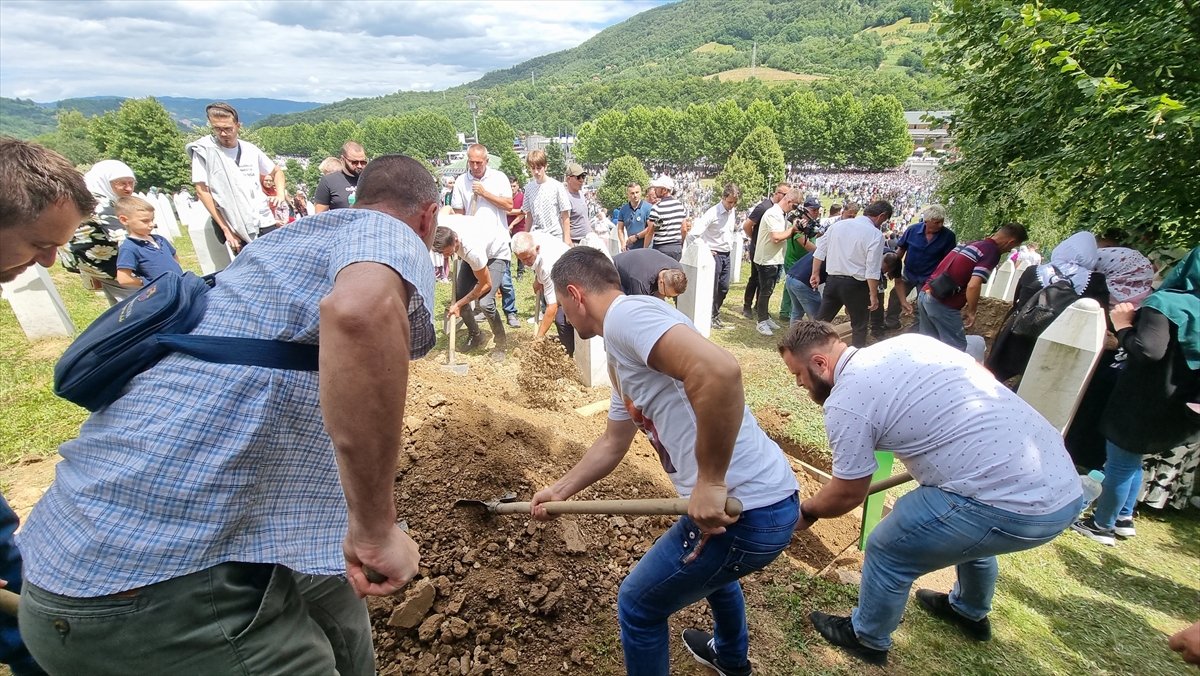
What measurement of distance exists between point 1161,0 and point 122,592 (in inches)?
304

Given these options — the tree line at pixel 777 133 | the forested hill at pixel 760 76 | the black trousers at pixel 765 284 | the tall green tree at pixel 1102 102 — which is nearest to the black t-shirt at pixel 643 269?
the black trousers at pixel 765 284

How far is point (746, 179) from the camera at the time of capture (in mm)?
52969

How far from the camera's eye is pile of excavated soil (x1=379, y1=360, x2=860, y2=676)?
243cm

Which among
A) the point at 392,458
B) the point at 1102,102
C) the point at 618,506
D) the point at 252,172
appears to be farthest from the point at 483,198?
the point at 1102,102

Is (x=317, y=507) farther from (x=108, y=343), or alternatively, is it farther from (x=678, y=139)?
(x=678, y=139)

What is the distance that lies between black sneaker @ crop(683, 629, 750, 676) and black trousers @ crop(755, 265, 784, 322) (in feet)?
19.3

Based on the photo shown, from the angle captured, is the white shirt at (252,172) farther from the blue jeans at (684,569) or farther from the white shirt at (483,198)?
the blue jeans at (684,569)

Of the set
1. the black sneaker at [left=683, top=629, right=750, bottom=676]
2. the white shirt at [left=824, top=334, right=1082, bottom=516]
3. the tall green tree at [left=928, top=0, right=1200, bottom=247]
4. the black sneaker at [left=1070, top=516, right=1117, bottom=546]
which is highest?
the tall green tree at [left=928, top=0, right=1200, bottom=247]

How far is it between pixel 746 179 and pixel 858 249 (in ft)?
166

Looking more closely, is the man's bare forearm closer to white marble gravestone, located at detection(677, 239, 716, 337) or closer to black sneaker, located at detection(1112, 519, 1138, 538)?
black sneaker, located at detection(1112, 519, 1138, 538)

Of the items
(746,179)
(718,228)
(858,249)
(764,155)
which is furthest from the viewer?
(764,155)

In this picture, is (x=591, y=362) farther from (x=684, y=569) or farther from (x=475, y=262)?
(x=684, y=569)

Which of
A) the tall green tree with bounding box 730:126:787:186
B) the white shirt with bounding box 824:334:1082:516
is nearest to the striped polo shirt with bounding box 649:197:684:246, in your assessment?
the white shirt with bounding box 824:334:1082:516

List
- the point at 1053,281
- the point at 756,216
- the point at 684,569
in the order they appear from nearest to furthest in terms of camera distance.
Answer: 1. the point at 684,569
2. the point at 1053,281
3. the point at 756,216
